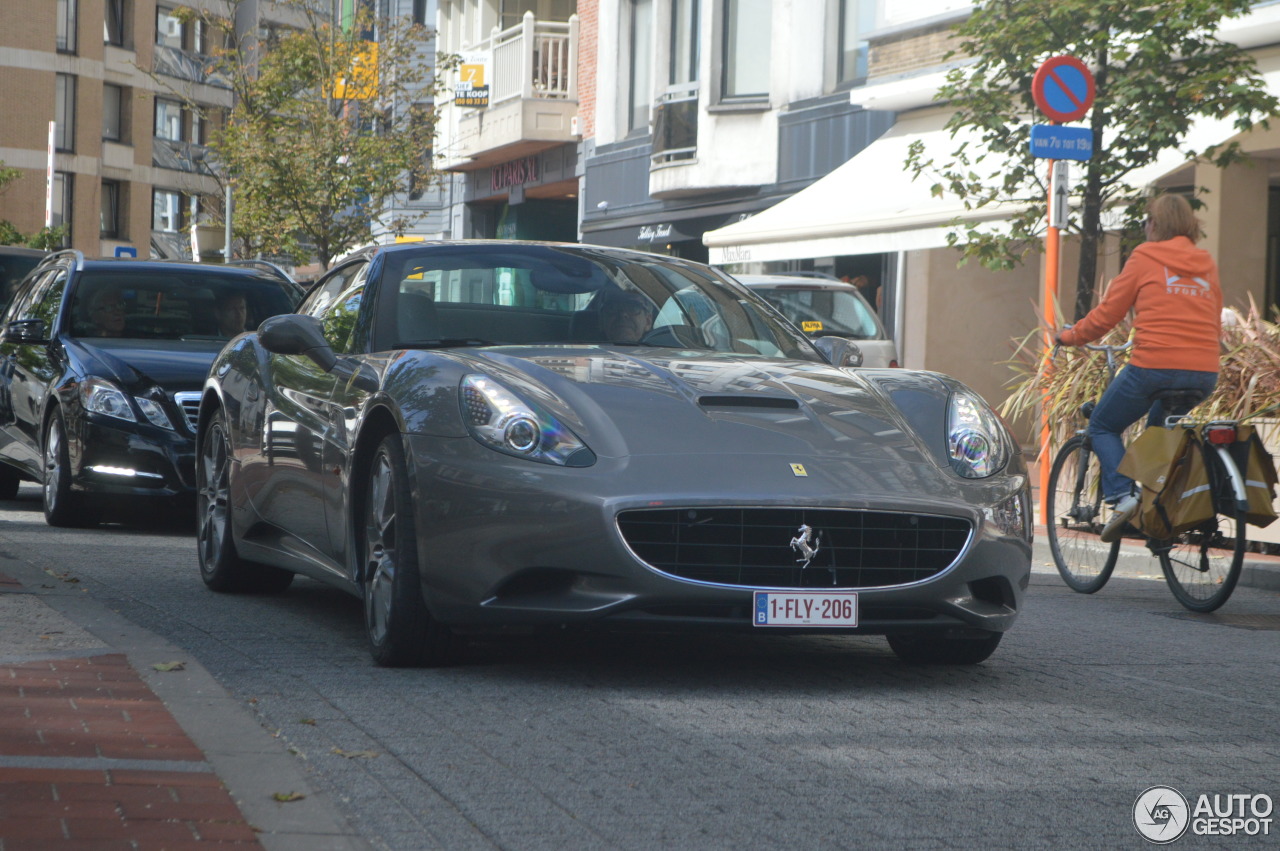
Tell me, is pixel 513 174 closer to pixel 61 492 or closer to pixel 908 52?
pixel 908 52

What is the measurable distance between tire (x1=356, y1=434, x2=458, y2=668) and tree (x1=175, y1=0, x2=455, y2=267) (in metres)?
26.2

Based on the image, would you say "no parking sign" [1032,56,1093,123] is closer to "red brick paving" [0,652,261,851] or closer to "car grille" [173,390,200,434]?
"car grille" [173,390,200,434]

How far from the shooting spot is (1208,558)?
8.38 metres

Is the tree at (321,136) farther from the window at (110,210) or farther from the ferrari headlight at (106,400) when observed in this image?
the window at (110,210)

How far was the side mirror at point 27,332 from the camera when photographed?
1132 centimetres

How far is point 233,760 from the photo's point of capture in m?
4.43

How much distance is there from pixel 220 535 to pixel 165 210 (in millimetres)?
66560

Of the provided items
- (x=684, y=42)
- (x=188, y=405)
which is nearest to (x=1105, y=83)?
(x=188, y=405)

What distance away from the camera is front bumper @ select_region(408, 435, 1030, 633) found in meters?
5.37

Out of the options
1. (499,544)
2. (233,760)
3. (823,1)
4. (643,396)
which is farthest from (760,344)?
(823,1)

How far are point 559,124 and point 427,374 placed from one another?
90.5 ft

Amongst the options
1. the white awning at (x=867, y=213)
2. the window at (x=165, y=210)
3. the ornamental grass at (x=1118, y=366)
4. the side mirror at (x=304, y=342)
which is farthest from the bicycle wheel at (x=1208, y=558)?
the window at (x=165, y=210)

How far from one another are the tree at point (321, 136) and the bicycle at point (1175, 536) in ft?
77.6

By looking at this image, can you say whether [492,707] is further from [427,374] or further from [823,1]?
[823,1]
